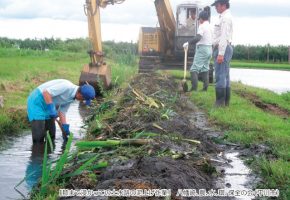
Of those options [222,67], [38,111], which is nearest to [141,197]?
Result: [38,111]

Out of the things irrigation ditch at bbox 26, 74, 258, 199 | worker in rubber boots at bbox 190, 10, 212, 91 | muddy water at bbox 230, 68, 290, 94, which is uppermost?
worker in rubber boots at bbox 190, 10, 212, 91

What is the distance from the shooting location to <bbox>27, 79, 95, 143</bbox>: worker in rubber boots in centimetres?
791

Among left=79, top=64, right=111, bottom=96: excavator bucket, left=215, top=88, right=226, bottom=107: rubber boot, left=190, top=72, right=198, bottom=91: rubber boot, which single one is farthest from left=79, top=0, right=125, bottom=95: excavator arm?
left=215, top=88, right=226, bottom=107: rubber boot

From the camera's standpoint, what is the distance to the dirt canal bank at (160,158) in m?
4.62

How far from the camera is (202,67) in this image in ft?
45.2

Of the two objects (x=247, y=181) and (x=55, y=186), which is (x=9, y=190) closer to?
(x=55, y=186)

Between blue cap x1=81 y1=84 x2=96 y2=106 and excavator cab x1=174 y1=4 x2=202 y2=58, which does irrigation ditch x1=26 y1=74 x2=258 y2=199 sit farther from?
excavator cab x1=174 y1=4 x2=202 y2=58

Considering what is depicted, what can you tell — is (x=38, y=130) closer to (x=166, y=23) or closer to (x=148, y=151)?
(x=148, y=151)

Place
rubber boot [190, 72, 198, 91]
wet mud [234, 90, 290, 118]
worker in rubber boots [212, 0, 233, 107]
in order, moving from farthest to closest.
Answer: rubber boot [190, 72, 198, 91], wet mud [234, 90, 290, 118], worker in rubber boots [212, 0, 233, 107]

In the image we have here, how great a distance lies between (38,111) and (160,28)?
13479 millimetres

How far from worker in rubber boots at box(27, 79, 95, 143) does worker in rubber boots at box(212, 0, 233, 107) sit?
3344mm

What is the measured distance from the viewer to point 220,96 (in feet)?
34.7

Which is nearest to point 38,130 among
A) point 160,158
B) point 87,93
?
point 87,93

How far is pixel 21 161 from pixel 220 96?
4718 millimetres
